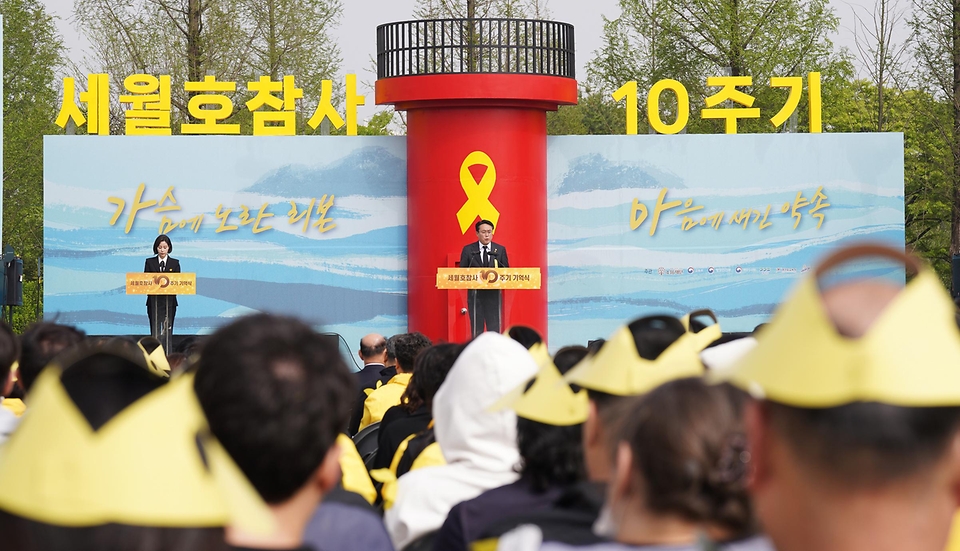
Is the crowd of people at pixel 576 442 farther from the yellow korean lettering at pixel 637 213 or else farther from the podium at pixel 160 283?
the yellow korean lettering at pixel 637 213

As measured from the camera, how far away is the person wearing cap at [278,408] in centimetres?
191

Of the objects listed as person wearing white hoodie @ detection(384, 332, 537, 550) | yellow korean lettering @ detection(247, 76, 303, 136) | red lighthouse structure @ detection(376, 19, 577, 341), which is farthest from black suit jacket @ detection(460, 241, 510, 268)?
person wearing white hoodie @ detection(384, 332, 537, 550)

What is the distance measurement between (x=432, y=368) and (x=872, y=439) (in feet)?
11.6

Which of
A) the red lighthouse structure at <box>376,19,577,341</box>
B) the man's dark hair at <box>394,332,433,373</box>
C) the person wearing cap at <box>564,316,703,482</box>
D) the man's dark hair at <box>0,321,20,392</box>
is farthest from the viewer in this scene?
the red lighthouse structure at <box>376,19,577,341</box>

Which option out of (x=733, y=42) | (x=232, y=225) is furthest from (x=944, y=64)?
(x=232, y=225)

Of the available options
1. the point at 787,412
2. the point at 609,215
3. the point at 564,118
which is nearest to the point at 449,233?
the point at 609,215

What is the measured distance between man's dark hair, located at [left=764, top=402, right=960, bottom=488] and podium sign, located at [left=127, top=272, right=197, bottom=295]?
12.9m

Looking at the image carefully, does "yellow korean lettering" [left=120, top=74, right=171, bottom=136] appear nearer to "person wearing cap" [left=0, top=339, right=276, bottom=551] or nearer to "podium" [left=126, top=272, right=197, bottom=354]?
"podium" [left=126, top=272, right=197, bottom=354]

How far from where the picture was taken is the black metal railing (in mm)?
16234

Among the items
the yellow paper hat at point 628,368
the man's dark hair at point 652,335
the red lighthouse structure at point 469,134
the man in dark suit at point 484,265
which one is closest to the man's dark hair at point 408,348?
the man's dark hair at point 652,335

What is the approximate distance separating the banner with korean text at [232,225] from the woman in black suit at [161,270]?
2.29m

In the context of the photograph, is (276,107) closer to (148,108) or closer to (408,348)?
(148,108)

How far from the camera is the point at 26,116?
111ft

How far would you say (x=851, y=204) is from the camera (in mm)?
17609
